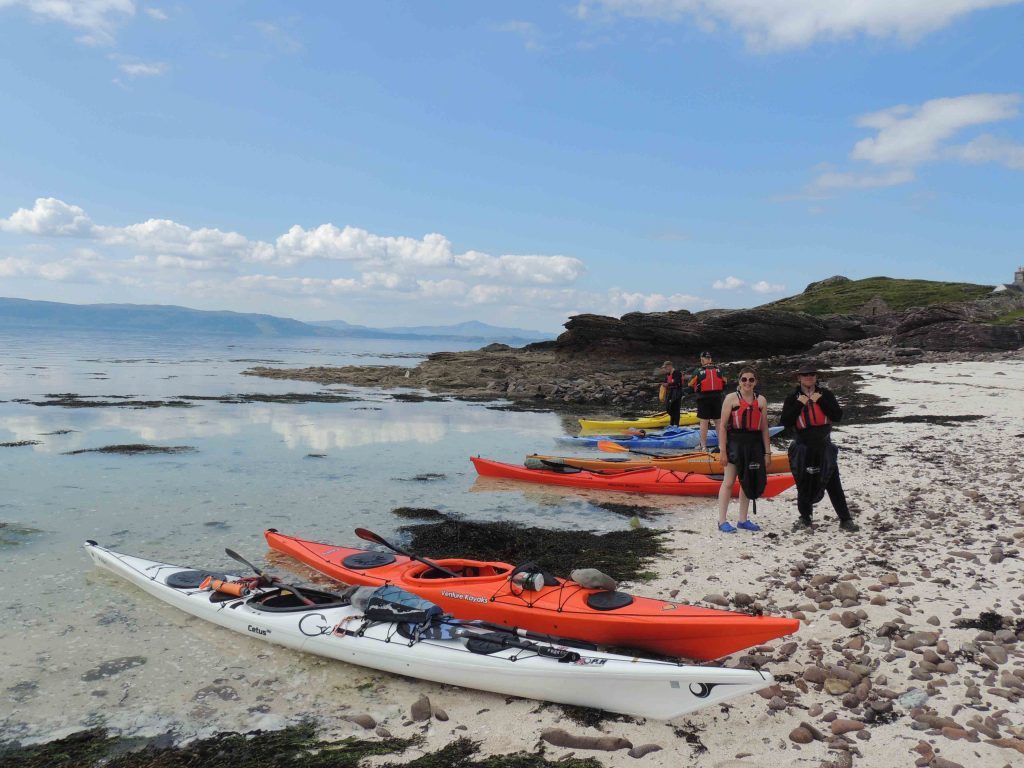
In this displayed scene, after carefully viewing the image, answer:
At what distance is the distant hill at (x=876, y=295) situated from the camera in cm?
6650

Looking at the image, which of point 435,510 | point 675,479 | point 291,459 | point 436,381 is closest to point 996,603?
point 675,479

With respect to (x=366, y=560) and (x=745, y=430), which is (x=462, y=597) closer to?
(x=366, y=560)

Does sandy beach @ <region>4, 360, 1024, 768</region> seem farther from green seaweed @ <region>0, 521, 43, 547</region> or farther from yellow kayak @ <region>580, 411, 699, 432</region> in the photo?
yellow kayak @ <region>580, 411, 699, 432</region>

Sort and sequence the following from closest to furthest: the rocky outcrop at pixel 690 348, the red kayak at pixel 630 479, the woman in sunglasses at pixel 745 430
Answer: the woman in sunglasses at pixel 745 430
the red kayak at pixel 630 479
the rocky outcrop at pixel 690 348

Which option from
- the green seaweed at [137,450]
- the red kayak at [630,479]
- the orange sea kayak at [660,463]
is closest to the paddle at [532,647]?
the red kayak at [630,479]

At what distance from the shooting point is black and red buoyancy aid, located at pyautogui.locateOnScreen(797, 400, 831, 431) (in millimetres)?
8062

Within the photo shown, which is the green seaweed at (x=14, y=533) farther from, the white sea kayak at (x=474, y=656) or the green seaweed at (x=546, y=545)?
the green seaweed at (x=546, y=545)

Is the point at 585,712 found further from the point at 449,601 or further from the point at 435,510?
the point at 435,510

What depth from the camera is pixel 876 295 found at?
7231 centimetres

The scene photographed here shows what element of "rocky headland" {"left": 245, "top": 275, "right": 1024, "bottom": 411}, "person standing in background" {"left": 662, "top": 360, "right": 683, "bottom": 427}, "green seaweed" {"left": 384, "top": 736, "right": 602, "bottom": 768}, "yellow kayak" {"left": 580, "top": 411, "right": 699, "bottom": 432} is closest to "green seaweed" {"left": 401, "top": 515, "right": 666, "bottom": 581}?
"green seaweed" {"left": 384, "top": 736, "right": 602, "bottom": 768}

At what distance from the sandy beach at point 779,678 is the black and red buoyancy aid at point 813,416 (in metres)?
1.56

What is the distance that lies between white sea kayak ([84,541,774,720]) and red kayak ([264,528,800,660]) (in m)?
0.42

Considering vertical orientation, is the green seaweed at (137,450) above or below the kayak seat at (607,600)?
below

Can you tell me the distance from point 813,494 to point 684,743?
16.9ft
